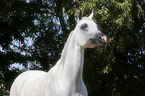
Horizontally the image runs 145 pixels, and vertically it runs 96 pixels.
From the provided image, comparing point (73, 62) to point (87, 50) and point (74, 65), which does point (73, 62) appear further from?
point (87, 50)

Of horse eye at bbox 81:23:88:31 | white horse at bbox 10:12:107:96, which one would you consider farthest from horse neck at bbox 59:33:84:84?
horse eye at bbox 81:23:88:31

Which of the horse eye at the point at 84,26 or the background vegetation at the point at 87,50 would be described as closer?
the horse eye at the point at 84,26

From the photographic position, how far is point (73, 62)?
2.03 metres

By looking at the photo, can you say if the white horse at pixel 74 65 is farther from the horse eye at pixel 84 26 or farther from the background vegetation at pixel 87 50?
the background vegetation at pixel 87 50

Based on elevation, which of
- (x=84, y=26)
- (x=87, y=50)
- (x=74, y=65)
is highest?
(x=84, y=26)

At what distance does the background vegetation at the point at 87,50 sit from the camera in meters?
6.48

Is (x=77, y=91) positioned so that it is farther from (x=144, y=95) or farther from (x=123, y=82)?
(x=123, y=82)

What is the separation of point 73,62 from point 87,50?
5521 mm

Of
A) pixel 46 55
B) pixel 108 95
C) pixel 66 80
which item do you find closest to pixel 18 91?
pixel 66 80

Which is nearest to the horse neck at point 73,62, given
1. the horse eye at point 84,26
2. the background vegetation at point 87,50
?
the horse eye at point 84,26

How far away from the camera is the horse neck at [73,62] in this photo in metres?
2.01

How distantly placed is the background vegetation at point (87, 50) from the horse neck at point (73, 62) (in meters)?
4.25

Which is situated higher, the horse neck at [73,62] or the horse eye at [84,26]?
the horse eye at [84,26]

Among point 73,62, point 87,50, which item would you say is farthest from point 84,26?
point 87,50
